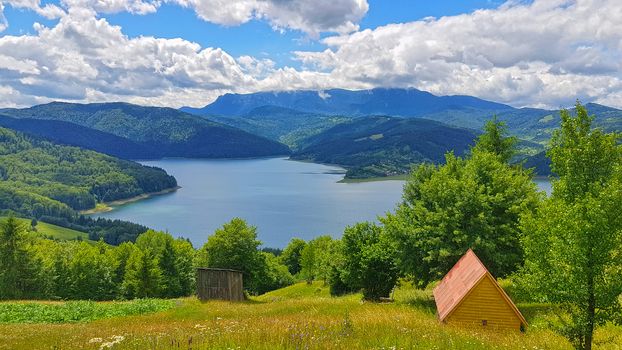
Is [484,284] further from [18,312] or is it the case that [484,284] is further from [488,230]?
[18,312]

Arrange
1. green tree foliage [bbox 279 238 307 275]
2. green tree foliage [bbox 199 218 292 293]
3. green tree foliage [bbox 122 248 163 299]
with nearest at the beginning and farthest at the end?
1. green tree foliage [bbox 199 218 292 293]
2. green tree foliage [bbox 122 248 163 299]
3. green tree foliage [bbox 279 238 307 275]

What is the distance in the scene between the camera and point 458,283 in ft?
68.1

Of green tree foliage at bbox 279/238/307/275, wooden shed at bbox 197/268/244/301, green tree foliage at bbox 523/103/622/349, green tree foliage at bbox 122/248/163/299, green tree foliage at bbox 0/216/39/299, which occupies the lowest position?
green tree foliage at bbox 279/238/307/275

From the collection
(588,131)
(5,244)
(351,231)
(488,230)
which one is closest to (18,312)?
(351,231)

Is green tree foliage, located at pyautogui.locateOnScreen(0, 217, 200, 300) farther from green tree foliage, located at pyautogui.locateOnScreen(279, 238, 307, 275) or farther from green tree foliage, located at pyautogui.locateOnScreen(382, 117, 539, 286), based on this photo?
green tree foliage, located at pyautogui.locateOnScreen(382, 117, 539, 286)

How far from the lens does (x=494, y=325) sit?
18.5m

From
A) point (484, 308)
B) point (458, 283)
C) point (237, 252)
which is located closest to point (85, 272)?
point (237, 252)

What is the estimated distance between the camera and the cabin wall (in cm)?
1842

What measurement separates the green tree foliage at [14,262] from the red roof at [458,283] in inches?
2669

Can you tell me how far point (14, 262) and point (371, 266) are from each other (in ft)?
194

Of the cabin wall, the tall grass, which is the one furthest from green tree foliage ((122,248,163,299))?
the cabin wall

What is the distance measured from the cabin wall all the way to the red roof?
26cm

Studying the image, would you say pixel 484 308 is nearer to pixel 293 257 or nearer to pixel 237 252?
pixel 237 252

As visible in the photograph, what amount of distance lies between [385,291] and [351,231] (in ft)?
21.6
